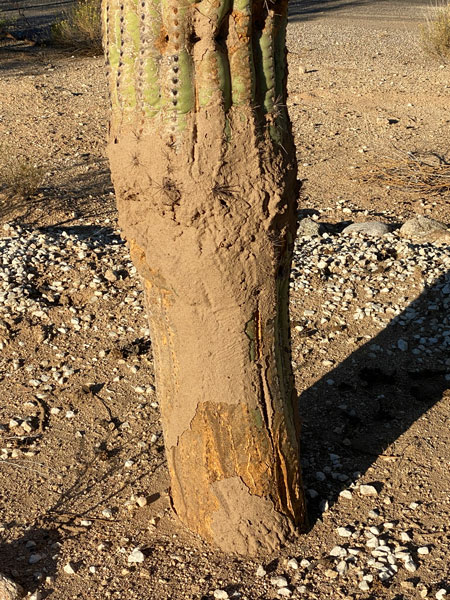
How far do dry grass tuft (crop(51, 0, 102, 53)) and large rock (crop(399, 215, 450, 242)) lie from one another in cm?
900

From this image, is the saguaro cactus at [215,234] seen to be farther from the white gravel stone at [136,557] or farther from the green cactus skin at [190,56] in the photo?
the white gravel stone at [136,557]

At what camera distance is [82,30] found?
14.0m

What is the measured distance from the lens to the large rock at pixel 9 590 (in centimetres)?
304

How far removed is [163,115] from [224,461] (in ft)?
4.53

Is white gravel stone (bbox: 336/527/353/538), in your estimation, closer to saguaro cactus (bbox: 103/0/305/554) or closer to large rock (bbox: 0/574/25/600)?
saguaro cactus (bbox: 103/0/305/554)

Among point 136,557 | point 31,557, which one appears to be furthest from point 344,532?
point 31,557

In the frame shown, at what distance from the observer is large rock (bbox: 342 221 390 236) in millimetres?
6391

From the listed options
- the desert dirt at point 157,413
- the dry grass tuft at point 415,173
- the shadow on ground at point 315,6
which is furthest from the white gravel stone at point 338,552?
the shadow on ground at point 315,6

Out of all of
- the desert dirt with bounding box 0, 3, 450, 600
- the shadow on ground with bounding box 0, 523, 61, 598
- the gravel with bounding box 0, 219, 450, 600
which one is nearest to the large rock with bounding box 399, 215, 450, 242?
the gravel with bounding box 0, 219, 450, 600

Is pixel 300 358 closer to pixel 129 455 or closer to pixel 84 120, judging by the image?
pixel 129 455

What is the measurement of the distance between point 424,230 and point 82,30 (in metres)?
9.77

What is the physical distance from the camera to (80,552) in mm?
3322

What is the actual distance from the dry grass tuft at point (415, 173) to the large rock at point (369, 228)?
4.55 feet

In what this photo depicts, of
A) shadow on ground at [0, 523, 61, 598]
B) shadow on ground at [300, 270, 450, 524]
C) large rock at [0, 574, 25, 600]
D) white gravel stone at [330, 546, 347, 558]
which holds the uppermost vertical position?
large rock at [0, 574, 25, 600]
